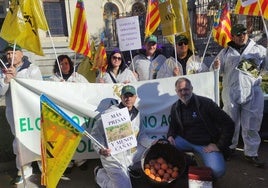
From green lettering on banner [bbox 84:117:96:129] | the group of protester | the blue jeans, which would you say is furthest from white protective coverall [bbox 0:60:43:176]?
the blue jeans

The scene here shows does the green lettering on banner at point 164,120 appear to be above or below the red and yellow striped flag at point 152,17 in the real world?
below

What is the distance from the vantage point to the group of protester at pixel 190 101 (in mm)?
4238

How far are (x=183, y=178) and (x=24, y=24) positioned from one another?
3.03 meters

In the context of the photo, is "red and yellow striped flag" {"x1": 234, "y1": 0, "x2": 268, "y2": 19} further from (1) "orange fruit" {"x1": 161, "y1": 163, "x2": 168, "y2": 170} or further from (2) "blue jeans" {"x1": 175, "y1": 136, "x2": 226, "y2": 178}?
(1) "orange fruit" {"x1": 161, "y1": 163, "x2": 168, "y2": 170}

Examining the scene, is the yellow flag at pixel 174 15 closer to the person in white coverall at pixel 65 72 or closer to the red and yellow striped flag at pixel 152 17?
the red and yellow striped flag at pixel 152 17

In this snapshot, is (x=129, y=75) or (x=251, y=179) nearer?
(x=251, y=179)

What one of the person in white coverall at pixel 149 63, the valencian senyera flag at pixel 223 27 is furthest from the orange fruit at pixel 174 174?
the valencian senyera flag at pixel 223 27

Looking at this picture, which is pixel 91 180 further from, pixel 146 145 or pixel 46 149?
pixel 46 149

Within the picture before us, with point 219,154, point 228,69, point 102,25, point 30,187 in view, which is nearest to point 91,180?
point 30,187

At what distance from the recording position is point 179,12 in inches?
195

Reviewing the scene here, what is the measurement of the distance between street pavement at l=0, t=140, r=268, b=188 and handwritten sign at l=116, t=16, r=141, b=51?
2013 mm

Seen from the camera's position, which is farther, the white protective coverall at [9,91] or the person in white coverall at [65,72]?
the person in white coverall at [65,72]

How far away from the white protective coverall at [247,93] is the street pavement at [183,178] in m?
0.26

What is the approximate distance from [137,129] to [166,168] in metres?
0.64
